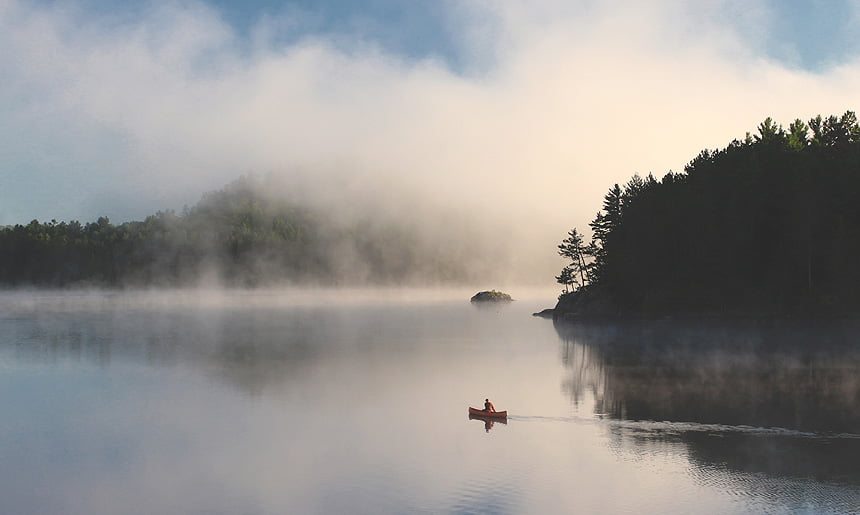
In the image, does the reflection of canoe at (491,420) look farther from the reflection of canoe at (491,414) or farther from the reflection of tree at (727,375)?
the reflection of tree at (727,375)

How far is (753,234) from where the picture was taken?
10456 centimetres

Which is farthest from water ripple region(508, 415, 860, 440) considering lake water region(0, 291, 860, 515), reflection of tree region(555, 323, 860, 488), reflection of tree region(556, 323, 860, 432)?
reflection of tree region(556, 323, 860, 432)

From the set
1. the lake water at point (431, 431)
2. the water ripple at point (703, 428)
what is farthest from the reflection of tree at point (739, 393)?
the lake water at point (431, 431)

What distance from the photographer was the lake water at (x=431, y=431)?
2862cm

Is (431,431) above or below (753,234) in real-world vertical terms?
below

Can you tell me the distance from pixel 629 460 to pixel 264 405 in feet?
80.1

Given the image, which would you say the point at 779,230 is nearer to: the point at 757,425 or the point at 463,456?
the point at 757,425

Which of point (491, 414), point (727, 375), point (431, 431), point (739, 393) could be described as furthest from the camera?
point (727, 375)

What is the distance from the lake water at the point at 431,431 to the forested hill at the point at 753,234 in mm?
20757

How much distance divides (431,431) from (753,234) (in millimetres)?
78420

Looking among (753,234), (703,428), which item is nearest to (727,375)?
(703,428)

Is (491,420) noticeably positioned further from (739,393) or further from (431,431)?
(739,393)

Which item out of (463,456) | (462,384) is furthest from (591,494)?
(462,384)

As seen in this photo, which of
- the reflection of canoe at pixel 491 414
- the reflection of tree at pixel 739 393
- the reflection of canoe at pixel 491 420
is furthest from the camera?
the reflection of canoe at pixel 491 414
